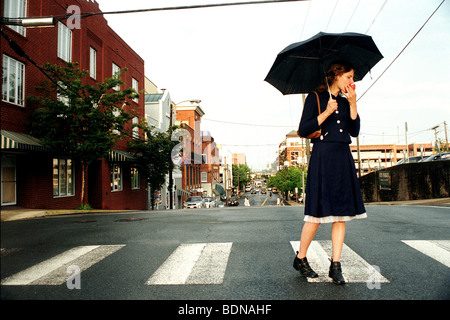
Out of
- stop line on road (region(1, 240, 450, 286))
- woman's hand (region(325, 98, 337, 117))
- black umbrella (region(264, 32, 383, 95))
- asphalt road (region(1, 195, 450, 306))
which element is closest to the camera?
asphalt road (region(1, 195, 450, 306))

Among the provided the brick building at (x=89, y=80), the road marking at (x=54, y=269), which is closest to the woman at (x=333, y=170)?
the road marking at (x=54, y=269)

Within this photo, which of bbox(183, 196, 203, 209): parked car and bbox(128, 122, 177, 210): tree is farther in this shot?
bbox(183, 196, 203, 209): parked car

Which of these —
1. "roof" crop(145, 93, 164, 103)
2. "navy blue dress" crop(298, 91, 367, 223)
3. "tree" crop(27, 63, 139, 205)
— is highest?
"roof" crop(145, 93, 164, 103)

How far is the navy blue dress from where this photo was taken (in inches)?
119

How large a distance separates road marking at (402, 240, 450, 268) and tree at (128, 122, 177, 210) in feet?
66.2

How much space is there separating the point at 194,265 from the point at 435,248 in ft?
9.48

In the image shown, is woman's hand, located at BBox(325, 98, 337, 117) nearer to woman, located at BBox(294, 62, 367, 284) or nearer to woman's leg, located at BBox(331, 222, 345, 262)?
woman, located at BBox(294, 62, 367, 284)

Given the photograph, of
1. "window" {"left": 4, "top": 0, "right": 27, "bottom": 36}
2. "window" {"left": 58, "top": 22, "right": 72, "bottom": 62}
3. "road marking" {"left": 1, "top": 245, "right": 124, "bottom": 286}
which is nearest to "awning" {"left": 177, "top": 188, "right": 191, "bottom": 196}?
"window" {"left": 58, "top": 22, "right": 72, "bottom": 62}

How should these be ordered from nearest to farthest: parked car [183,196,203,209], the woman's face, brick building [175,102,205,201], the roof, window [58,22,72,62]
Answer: the woman's face
window [58,22,72,62]
parked car [183,196,203,209]
the roof
brick building [175,102,205,201]

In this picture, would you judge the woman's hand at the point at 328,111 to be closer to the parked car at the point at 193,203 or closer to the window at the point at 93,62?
the window at the point at 93,62

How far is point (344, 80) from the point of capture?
3.15 metres

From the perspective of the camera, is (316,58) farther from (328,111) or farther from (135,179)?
(135,179)

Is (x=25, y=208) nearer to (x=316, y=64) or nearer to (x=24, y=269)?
(x=24, y=269)
